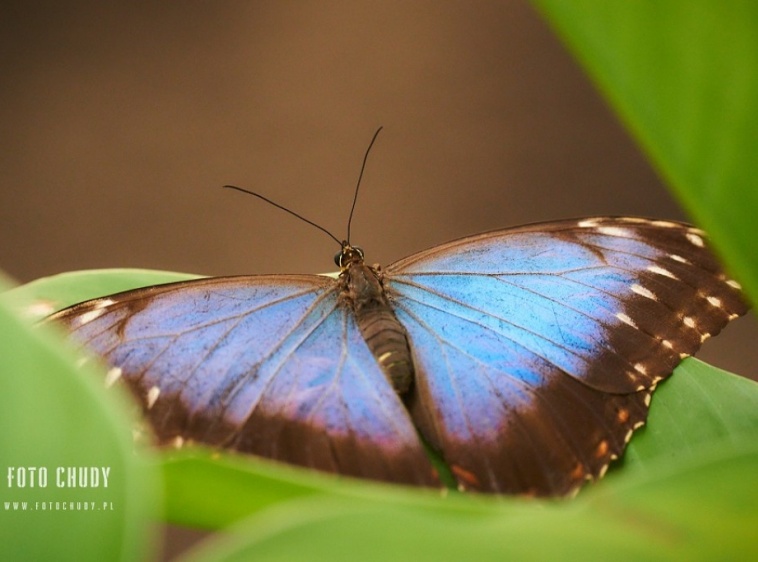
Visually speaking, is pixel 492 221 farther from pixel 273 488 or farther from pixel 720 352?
pixel 273 488

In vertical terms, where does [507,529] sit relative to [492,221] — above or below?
below

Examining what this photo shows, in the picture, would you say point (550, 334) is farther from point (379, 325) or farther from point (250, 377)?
point (250, 377)

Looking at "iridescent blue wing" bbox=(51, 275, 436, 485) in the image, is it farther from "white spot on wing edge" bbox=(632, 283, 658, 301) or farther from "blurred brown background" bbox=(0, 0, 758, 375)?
"blurred brown background" bbox=(0, 0, 758, 375)

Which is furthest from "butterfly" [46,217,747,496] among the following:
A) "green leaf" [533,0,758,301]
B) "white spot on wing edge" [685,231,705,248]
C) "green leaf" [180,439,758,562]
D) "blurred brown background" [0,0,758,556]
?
"blurred brown background" [0,0,758,556]

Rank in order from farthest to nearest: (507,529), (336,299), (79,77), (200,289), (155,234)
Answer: (79,77) < (155,234) < (336,299) < (200,289) < (507,529)

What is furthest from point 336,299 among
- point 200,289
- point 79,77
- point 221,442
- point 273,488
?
point 79,77

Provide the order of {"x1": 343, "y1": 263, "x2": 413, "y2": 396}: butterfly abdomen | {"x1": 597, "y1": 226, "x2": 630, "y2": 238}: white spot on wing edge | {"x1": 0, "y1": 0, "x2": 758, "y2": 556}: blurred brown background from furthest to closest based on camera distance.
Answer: {"x1": 0, "y1": 0, "x2": 758, "y2": 556}: blurred brown background
{"x1": 597, "y1": 226, "x2": 630, "y2": 238}: white spot on wing edge
{"x1": 343, "y1": 263, "x2": 413, "y2": 396}: butterfly abdomen

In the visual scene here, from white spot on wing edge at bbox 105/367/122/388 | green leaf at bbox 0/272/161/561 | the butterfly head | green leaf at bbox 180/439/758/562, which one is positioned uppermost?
the butterfly head

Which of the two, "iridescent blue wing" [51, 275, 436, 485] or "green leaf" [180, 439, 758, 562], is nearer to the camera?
"green leaf" [180, 439, 758, 562]
